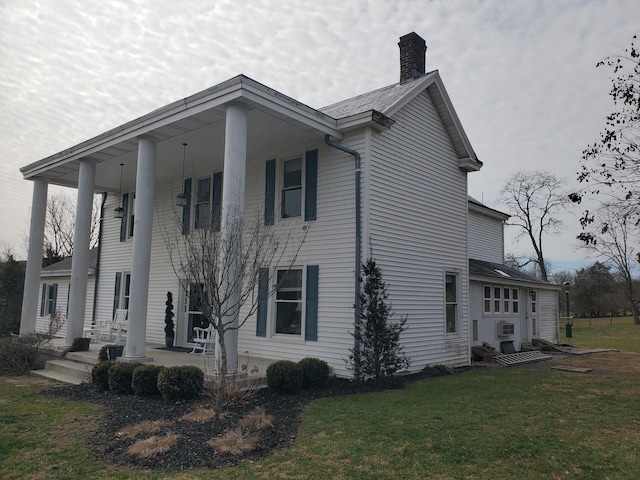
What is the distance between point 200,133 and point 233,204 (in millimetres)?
3419

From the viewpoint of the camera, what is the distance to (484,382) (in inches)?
426

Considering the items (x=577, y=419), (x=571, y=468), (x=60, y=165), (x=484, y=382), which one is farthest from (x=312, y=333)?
(x=60, y=165)

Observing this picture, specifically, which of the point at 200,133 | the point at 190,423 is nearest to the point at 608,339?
the point at 200,133

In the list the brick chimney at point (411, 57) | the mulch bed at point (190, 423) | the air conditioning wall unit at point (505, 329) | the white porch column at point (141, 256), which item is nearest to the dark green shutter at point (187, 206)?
the white porch column at point (141, 256)

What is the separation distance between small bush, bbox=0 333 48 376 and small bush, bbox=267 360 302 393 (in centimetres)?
696

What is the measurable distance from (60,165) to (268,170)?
643cm

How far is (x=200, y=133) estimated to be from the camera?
1155cm

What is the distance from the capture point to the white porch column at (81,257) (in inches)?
512

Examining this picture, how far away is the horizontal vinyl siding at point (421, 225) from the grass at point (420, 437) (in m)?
2.45

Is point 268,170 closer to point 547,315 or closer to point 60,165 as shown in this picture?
point 60,165

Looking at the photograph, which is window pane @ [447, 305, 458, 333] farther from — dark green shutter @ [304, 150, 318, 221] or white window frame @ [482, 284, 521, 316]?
dark green shutter @ [304, 150, 318, 221]

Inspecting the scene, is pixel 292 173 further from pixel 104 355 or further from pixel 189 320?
pixel 104 355

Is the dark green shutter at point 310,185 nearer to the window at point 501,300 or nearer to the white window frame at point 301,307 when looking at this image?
the white window frame at point 301,307

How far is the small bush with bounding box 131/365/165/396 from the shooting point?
8.71m
